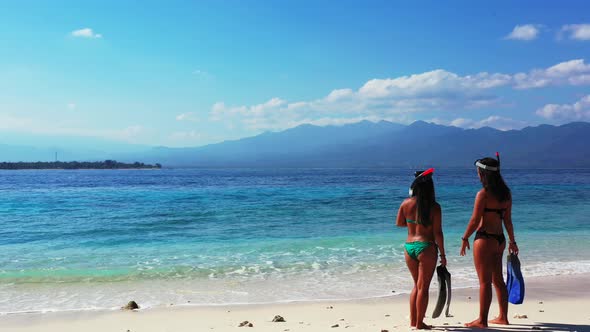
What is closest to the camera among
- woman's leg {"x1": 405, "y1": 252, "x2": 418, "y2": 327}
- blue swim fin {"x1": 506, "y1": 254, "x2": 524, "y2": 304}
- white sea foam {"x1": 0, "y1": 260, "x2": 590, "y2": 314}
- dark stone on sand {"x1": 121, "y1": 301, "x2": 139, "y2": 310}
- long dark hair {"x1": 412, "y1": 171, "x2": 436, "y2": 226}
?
long dark hair {"x1": 412, "y1": 171, "x2": 436, "y2": 226}

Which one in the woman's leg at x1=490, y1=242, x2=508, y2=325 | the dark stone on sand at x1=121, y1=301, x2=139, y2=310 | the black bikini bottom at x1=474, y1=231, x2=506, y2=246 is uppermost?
the black bikini bottom at x1=474, y1=231, x2=506, y2=246

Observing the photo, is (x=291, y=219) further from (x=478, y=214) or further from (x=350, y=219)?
(x=478, y=214)

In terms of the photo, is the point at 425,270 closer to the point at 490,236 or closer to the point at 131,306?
the point at 490,236

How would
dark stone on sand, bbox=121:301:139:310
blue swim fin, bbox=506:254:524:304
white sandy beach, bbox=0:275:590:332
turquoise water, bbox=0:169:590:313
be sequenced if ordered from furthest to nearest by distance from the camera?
turquoise water, bbox=0:169:590:313
dark stone on sand, bbox=121:301:139:310
white sandy beach, bbox=0:275:590:332
blue swim fin, bbox=506:254:524:304

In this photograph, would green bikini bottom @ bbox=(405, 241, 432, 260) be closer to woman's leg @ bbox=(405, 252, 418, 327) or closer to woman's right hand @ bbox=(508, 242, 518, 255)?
woman's leg @ bbox=(405, 252, 418, 327)

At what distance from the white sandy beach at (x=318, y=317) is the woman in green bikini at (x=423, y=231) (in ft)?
2.47

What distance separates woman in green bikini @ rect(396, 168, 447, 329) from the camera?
516 centimetres

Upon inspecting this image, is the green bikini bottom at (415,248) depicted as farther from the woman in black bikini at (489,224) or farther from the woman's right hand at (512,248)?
the woman's right hand at (512,248)

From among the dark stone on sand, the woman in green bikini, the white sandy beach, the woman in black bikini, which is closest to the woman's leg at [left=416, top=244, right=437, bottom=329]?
the woman in green bikini

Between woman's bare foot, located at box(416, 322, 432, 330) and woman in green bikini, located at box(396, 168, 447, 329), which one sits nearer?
woman in green bikini, located at box(396, 168, 447, 329)

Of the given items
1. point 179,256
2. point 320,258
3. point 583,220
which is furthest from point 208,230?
point 583,220

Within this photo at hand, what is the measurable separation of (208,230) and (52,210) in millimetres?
12025

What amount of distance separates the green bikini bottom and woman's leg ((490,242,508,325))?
34.9 inches

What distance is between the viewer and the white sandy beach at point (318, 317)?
19.6 feet
